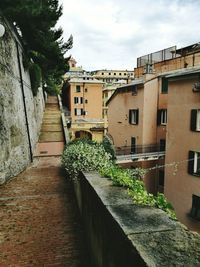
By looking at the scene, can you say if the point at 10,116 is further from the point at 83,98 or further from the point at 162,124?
the point at 83,98

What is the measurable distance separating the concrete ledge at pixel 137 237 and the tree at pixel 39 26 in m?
11.6

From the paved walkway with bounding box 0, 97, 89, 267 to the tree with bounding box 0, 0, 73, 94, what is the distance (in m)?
8.58

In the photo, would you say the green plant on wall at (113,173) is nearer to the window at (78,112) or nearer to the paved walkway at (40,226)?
the paved walkway at (40,226)

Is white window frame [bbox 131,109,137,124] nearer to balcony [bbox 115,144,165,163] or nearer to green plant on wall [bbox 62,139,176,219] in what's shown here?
balcony [bbox 115,144,165,163]

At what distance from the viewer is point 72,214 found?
6.37 meters

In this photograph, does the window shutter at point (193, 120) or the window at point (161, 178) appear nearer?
the window shutter at point (193, 120)

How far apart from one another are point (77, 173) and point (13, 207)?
2057mm

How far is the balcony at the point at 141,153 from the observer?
56.9ft

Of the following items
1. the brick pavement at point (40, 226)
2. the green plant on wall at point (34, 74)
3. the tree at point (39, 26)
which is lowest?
the brick pavement at point (40, 226)

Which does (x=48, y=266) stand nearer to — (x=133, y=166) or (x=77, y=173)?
(x=77, y=173)

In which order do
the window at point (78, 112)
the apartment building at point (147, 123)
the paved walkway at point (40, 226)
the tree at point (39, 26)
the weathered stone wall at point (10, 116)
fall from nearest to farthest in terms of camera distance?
1. the paved walkway at point (40, 226)
2. the weathered stone wall at point (10, 116)
3. the tree at point (39, 26)
4. the apartment building at point (147, 123)
5. the window at point (78, 112)

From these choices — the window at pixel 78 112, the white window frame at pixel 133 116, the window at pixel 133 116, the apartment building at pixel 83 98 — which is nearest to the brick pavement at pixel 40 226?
the window at pixel 133 116

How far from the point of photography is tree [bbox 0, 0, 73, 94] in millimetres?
11922

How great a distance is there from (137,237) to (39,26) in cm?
1637
